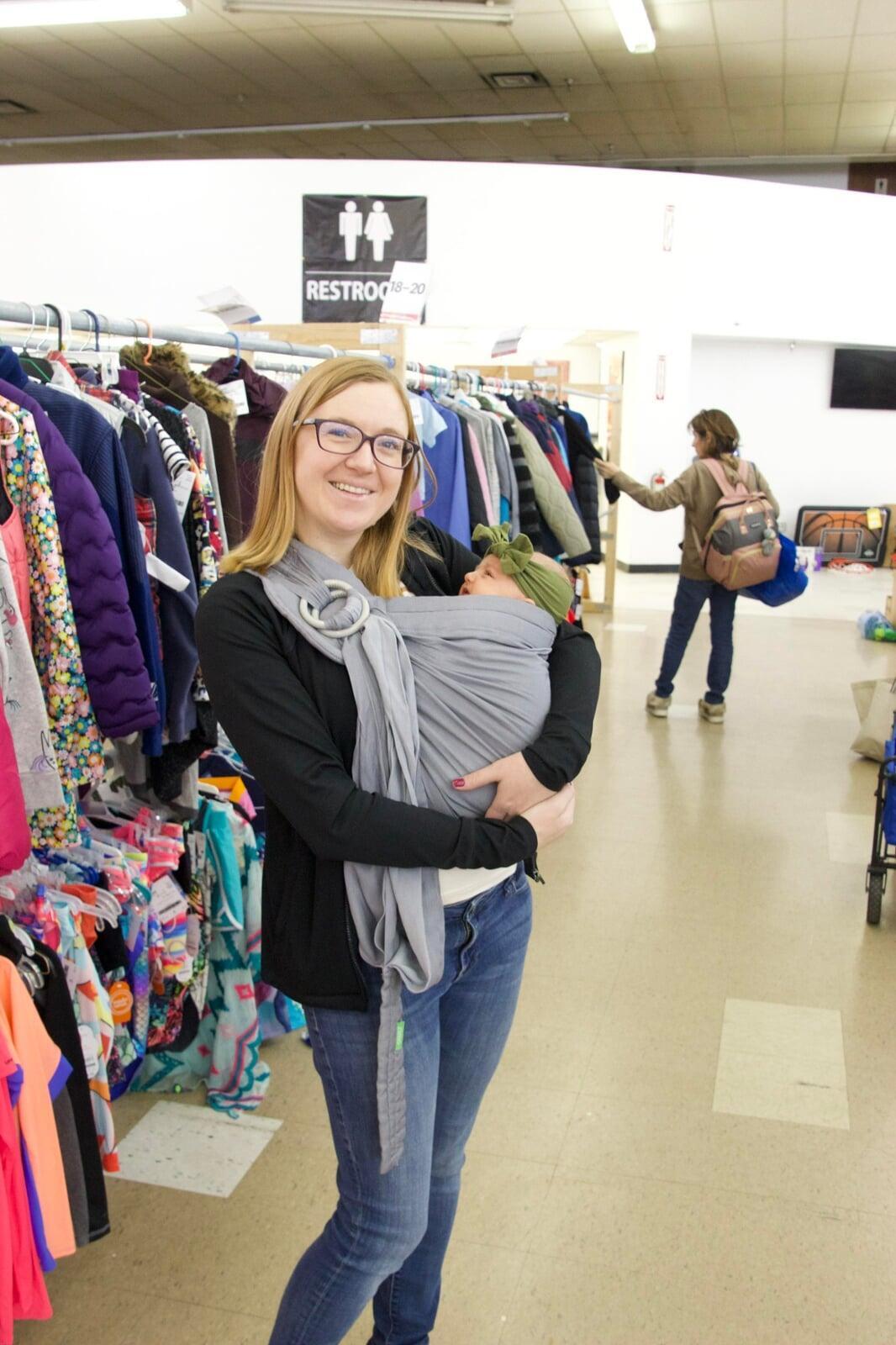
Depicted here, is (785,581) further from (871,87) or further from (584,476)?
(871,87)

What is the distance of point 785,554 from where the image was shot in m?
5.60

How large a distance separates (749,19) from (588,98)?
2445 mm

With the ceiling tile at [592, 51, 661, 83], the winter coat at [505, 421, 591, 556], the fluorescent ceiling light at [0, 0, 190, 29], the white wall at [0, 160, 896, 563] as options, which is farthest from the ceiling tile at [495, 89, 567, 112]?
the winter coat at [505, 421, 591, 556]

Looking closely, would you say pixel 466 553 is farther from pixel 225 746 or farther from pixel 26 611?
pixel 225 746

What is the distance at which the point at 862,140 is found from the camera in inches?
461

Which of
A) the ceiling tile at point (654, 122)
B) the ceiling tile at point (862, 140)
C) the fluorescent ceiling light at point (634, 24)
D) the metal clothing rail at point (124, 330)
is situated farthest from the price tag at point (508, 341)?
the ceiling tile at point (862, 140)

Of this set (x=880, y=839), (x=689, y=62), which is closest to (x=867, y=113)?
(x=689, y=62)

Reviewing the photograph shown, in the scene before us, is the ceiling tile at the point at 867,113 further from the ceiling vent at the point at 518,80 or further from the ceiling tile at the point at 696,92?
the ceiling vent at the point at 518,80

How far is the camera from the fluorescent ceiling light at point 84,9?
7.42 metres

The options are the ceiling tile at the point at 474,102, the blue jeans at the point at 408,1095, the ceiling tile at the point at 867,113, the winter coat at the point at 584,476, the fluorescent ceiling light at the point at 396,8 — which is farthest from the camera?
the ceiling tile at the point at 474,102

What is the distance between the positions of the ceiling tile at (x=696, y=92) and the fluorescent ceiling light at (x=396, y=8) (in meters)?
2.46

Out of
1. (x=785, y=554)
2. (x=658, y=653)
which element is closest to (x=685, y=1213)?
(x=785, y=554)

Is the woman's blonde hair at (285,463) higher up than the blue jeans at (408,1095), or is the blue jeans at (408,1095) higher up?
the woman's blonde hair at (285,463)

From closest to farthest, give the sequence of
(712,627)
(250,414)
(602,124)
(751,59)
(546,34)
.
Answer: (250,414)
(712,627)
(546,34)
(751,59)
(602,124)
